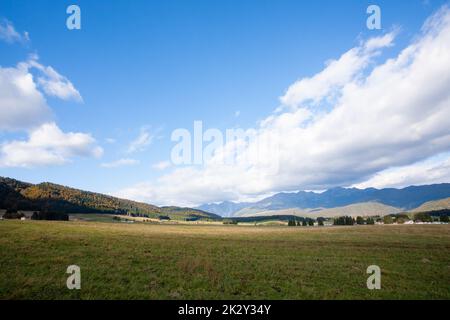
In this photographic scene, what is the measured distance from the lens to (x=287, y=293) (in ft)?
59.0

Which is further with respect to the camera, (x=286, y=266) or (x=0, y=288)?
(x=286, y=266)

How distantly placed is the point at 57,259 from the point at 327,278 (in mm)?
23883

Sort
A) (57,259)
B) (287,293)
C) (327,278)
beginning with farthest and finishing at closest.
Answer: (57,259), (327,278), (287,293)

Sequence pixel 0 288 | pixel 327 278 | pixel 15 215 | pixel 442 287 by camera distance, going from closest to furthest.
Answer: pixel 0 288 < pixel 442 287 < pixel 327 278 < pixel 15 215

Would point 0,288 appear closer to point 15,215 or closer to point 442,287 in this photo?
point 442,287
